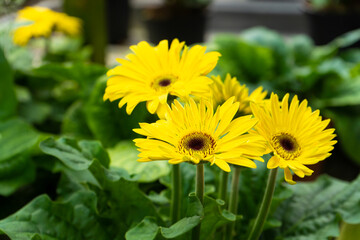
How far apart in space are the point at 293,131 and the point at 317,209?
33cm

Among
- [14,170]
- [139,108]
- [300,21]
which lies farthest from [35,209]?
[300,21]

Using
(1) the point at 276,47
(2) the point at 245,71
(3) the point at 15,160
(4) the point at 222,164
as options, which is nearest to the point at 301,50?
(1) the point at 276,47

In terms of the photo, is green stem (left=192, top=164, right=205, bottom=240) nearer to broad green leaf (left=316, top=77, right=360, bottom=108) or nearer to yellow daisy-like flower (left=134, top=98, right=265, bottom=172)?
yellow daisy-like flower (left=134, top=98, right=265, bottom=172)

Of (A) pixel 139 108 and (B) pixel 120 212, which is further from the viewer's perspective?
(A) pixel 139 108

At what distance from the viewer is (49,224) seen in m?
0.65

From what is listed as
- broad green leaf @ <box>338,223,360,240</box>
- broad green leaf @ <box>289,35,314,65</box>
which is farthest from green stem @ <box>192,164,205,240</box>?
broad green leaf @ <box>289,35,314,65</box>

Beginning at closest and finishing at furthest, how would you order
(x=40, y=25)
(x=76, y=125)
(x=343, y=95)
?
(x=76, y=125), (x=40, y=25), (x=343, y=95)

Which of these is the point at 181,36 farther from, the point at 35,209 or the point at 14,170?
the point at 35,209

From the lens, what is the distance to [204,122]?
1.53 ft

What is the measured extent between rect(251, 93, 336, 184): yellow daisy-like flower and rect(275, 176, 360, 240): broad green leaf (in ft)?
0.90

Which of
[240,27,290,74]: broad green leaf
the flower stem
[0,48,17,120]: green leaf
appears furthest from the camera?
[240,27,290,74]: broad green leaf

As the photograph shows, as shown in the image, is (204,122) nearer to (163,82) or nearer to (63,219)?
(163,82)

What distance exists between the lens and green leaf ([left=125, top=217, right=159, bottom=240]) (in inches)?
21.6

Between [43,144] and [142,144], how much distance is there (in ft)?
0.74
